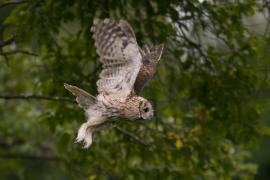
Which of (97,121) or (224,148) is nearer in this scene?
(97,121)

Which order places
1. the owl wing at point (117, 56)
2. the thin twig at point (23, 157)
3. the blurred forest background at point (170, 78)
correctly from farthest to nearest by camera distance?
the thin twig at point (23, 157) → the blurred forest background at point (170, 78) → the owl wing at point (117, 56)

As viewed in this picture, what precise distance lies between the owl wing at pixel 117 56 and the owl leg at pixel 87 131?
0.85ft

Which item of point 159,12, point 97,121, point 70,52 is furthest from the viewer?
point 70,52

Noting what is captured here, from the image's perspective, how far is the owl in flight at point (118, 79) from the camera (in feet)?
16.3

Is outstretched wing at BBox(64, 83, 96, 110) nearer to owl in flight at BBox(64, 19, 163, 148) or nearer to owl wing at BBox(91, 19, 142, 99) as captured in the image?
owl in flight at BBox(64, 19, 163, 148)

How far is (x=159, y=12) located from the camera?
683 cm

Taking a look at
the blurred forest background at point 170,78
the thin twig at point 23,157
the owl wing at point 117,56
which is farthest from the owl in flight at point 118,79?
the thin twig at point 23,157

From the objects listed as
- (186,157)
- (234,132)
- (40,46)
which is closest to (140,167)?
(186,157)

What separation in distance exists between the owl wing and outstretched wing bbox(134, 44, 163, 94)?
0.09 metres

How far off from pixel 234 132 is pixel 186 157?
54 centimetres

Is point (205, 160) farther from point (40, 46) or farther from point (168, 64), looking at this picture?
point (40, 46)

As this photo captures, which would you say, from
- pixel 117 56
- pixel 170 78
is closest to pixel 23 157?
pixel 170 78

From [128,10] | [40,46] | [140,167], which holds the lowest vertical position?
[140,167]

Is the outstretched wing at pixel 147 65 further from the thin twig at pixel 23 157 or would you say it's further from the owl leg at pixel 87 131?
the thin twig at pixel 23 157
